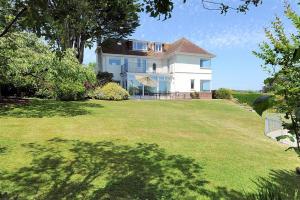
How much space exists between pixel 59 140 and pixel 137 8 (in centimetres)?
915

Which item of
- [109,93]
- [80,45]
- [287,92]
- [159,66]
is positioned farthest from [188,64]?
[287,92]

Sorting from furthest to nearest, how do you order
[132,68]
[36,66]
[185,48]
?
[185,48], [132,68], [36,66]

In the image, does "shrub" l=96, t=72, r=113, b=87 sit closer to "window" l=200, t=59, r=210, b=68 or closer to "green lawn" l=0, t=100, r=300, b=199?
"window" l=200, t=59, r=210, b=68

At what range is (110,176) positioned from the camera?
798 centimetres

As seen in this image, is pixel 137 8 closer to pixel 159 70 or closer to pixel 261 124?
pixel 261 124

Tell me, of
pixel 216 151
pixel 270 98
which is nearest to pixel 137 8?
pixel 270 98

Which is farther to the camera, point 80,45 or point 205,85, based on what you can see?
point 205,85

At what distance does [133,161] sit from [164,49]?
41280 mm

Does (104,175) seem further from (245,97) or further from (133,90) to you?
(133,90)

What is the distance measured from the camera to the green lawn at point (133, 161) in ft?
23.3

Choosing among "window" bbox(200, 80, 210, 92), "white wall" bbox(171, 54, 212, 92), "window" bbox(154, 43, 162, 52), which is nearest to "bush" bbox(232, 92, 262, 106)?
"window" bbox(200, 80, 210, 92)

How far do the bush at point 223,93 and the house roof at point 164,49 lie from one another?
6.77 m

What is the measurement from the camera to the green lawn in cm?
711

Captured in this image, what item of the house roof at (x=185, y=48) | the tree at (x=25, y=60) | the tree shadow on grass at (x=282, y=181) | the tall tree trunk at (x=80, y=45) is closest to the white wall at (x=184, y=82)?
the house roof at (x=185, y=48)
